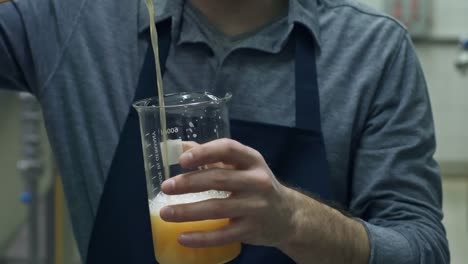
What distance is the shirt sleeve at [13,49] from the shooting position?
1.12 meters

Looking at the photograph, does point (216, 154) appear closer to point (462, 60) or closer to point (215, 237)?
point (215, 237)

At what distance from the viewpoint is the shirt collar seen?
1180 mm

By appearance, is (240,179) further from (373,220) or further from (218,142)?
(373,220)

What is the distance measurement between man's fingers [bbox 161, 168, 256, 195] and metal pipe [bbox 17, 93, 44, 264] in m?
1.44

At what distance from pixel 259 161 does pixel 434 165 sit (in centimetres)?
56

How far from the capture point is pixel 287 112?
45.8 inches

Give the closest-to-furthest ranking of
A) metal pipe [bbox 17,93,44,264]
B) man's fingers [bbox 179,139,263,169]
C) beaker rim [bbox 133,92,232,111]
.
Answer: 1. man's fingers [bbox 179,139,263,169]
2. beaker rim [bbox 133,92,232,111]
3. metal pipe [bbox 17,93,44,264]

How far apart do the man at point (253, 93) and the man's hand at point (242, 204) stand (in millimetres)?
266

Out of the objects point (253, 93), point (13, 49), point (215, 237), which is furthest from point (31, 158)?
point (215, 237)

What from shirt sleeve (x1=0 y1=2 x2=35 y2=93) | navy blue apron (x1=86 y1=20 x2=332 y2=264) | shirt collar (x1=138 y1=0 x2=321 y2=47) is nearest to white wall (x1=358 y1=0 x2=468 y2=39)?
shirt collar (x1=138 y1=0 x2=321 y2=47)

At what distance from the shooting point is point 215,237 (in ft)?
2.45

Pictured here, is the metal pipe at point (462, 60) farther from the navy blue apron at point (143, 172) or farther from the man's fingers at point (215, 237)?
the man's fingers at point (215, 237)

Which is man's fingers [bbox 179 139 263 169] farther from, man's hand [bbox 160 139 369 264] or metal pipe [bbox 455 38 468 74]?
metal pipe [bbox 455 38 468 74]

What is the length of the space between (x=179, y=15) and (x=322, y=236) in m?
0.53
